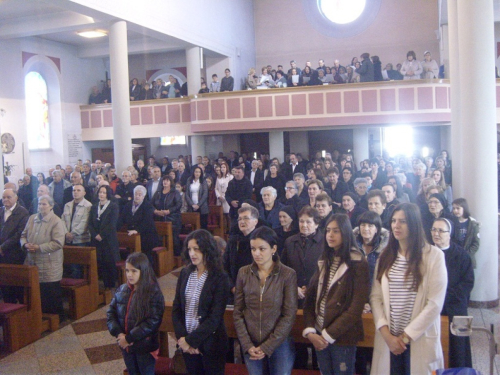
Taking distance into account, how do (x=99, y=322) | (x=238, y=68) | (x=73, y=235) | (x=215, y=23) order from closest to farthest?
(x=99, y=322) → (x=73, y=235) → (x=215, y=23) → (x=238, y=68)

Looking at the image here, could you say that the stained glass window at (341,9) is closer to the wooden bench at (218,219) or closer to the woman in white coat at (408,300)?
the wooden bench at (218,219)

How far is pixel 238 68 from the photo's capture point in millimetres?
18438

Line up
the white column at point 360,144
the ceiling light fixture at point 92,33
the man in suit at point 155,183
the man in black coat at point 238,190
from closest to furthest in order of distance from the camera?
the man in black coat at point 238,190, the man in suit at point 155,183, the ceiling light fixture at point 92,33, the white column at point 360,144

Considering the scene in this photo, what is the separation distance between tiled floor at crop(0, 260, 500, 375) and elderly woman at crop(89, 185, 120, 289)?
35.4 inches

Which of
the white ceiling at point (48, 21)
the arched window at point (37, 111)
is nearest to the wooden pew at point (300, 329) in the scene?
the white ceiling at point (48, 21)

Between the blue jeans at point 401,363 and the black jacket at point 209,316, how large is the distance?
3.51 feet

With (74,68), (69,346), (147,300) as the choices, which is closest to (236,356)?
(147,300)

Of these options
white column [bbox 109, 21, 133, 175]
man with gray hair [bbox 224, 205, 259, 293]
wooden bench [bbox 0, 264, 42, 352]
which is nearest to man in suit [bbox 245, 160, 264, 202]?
white column [bbox 109, 21, 133, 175]

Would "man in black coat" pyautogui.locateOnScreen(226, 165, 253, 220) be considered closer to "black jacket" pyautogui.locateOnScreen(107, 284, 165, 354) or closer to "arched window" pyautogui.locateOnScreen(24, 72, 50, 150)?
"black jacket" pyautogui.locateOnScreen(107, 284, 165, 354)

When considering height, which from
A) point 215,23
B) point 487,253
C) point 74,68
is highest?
point 215,23

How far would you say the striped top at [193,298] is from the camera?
3.48m

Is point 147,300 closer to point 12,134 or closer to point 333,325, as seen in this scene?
point 333,325

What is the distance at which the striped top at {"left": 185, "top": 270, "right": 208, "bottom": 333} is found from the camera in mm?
3482

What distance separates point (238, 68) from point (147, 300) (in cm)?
1549
